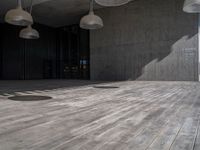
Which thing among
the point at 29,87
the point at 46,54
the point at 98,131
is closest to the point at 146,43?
the point at 29,87

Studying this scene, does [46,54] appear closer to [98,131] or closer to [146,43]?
[146,43]

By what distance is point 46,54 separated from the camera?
64.5 feet

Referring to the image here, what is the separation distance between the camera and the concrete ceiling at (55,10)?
13992mm

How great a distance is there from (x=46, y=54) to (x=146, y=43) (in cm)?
1080

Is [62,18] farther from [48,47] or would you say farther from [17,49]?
[17,49]

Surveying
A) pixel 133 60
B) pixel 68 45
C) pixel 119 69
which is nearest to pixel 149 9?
pixel 133 60

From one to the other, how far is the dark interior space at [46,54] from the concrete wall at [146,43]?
3.19 metres

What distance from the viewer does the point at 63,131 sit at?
2.08 m

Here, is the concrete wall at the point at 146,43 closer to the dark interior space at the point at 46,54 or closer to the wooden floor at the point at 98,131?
the dark interior space at the point at 46,54

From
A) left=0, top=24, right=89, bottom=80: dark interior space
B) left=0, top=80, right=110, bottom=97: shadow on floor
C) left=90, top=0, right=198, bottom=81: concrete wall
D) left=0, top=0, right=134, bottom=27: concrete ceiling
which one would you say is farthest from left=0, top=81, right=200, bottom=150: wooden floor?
left=0, top=24, right=89, bottom=80: dark interior space

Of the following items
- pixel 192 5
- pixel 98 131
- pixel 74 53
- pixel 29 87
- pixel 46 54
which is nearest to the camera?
pixel 98 131

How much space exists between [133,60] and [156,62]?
1.74 m

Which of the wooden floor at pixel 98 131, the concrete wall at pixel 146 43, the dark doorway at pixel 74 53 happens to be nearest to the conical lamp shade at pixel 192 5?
the wooden floor at pixel 98 131

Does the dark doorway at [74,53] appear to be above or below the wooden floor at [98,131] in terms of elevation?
above
